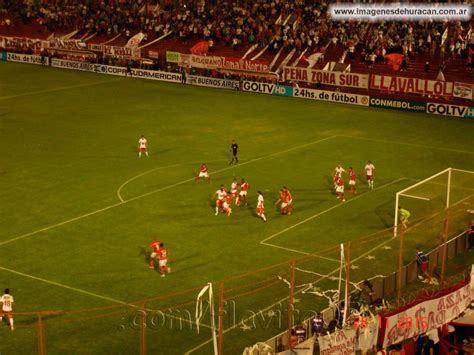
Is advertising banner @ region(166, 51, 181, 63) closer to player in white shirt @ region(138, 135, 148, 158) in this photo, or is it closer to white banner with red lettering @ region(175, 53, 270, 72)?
white banner with red lettering @ region(175, 53, 270, 72)

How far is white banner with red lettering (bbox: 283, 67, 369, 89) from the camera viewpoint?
2318 inches

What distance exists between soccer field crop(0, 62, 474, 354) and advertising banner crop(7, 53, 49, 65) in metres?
12.7

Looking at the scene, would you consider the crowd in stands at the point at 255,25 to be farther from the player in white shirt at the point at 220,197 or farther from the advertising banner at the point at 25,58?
the player in white shirt at the point at 220,197

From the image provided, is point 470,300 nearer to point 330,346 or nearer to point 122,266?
point 330,346

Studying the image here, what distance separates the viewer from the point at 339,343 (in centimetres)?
1881

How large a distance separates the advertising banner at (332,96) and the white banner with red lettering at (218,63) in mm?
4657

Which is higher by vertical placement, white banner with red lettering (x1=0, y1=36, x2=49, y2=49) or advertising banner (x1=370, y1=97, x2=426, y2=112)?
white banner with red lettering (x1=0, y1=36, x2=49, y2=49)

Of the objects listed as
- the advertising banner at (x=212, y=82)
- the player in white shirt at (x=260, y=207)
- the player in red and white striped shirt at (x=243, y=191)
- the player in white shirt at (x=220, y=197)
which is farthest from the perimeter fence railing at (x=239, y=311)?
the advertising banner at (x=212, y=82)

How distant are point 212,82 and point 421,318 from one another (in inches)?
1809

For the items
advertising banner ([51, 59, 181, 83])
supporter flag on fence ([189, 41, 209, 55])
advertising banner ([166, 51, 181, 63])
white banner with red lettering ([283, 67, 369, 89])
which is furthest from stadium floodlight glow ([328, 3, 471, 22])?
advertising banner ([51, 59, 181, 83])

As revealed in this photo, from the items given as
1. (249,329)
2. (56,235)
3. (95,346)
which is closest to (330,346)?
(249,329)

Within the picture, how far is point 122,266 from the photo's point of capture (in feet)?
96.2
